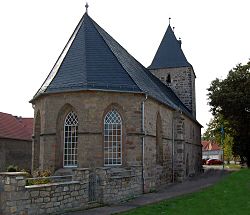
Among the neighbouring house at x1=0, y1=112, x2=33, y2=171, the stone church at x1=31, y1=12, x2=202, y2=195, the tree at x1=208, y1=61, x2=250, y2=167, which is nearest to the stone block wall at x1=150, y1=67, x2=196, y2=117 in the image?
the tree at x1=208, y1=61, x2=250, y2=167

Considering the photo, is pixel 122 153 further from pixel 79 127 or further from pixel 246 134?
pixel 246 134

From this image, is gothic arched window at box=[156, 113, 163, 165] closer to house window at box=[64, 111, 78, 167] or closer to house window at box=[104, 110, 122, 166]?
house window at box=[104, 110, 122, 166]

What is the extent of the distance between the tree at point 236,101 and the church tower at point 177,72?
7.32 ft

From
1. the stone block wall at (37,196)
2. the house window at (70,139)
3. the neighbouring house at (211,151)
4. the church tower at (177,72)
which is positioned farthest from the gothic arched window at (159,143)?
the neighbouring house at (211,151)

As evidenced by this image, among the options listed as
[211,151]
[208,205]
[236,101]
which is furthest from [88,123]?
Result: [211,151]

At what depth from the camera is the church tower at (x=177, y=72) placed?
1451 inches

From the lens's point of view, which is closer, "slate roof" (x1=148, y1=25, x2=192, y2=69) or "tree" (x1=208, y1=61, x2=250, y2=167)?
"tree" (x1=208, y1=61, x2=250, y2=167)

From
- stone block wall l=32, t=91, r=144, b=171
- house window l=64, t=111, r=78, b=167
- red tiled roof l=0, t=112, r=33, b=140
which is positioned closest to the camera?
stone block wall l=32, t=91, r=144, b=171

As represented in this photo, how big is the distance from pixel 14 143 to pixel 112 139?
2232cm

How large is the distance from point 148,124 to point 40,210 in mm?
9778

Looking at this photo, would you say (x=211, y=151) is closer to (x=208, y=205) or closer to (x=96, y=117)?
(x=96, y=117)

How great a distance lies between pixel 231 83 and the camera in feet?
117

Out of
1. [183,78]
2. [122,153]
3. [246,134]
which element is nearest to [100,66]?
[122,153]

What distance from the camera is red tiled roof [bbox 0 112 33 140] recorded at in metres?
37.9
